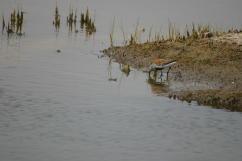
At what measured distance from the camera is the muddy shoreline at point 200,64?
13.9 m

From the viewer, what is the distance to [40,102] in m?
13.1

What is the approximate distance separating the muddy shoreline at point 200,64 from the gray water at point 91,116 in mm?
611

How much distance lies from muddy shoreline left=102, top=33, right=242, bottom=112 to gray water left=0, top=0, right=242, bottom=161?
611 mm

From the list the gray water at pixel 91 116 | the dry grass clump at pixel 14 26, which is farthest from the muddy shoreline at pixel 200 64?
the dry grass clump at pixel 14 26

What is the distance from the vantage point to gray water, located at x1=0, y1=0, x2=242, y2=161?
9922 mm

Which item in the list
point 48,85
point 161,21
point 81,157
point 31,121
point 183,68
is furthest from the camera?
point 161,21

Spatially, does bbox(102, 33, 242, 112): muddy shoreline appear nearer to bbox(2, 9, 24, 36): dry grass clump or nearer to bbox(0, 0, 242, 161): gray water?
bbox(0, 0, 242, 161): gray water

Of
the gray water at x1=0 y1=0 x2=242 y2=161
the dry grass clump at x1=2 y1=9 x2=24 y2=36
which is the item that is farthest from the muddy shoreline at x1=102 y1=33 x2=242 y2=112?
the dry grass clump at x1=2 y1=9 x2=24 y2=36

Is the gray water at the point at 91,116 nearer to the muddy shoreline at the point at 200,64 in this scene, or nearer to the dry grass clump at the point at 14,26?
the muddy shoreline at the point at 200,64

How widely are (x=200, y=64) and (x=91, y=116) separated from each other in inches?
260

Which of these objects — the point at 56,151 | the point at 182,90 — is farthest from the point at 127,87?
the point at 56,151

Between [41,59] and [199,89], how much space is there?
6.35 m

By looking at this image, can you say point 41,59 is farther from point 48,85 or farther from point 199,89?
point 199,89

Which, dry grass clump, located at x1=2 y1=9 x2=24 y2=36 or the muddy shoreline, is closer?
the muddy shoreline
